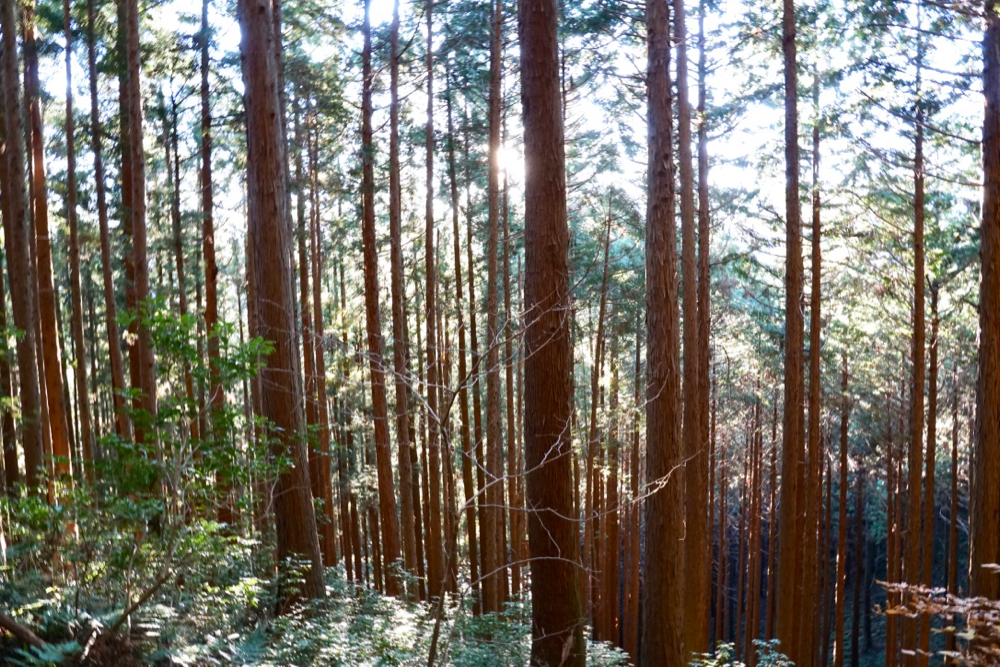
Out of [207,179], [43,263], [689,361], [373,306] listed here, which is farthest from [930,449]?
[43,263]

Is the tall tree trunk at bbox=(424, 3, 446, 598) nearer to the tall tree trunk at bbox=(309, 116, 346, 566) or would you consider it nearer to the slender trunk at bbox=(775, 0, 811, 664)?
the tall tree trunk at bbox=(309, 116, 346, 566)

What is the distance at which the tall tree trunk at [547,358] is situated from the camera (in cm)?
614

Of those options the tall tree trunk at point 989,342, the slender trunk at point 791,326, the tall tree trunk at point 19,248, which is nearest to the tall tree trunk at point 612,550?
the slender trunk at point 791,326

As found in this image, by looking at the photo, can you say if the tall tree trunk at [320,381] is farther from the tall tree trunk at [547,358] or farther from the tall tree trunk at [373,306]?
the tall tree trunk at [547,358]

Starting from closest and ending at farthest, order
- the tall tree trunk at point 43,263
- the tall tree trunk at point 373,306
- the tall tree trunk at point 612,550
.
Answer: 1. the tall tree trunk at point 43,263
2. the tall tree trunk at point 373,306
3. the tall tree trunk at point 612,550

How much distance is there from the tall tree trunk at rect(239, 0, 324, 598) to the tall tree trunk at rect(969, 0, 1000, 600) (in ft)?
23.7

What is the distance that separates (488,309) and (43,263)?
24.6 ft

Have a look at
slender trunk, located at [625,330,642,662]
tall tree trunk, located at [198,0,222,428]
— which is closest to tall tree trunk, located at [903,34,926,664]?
slender trunk, located at [625,330,642,662]

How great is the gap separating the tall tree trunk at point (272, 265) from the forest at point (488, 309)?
39 mm

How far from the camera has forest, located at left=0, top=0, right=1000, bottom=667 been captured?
20.4 feet

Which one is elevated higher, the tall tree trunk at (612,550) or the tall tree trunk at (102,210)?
the tall tree trunk at (102,210)

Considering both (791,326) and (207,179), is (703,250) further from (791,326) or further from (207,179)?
(207,179)

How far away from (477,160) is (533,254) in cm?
980

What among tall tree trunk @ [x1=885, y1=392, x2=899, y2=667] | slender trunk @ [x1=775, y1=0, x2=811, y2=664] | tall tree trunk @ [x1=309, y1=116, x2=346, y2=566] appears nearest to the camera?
slender trunk @ [x1=775, y1=0, x2=811, y2=664]
